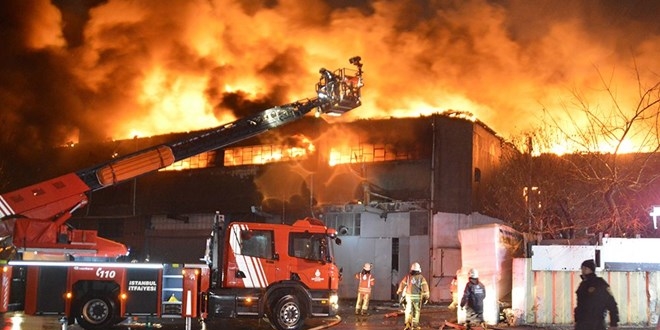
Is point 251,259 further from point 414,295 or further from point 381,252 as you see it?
point 381,252

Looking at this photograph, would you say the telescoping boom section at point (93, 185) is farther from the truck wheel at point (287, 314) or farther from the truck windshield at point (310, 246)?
the truck wheel at point (287, 314)

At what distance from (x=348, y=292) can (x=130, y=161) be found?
13.2 meters

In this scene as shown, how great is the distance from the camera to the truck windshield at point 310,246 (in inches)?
553

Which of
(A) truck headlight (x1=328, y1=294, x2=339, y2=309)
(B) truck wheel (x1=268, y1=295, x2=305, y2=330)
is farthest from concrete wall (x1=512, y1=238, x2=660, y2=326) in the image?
(B) truck wheel (x1=268, y1=295, x2=305, y2=330)

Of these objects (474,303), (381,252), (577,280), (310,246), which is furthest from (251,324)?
(381,252)

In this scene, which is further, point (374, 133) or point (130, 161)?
point (374, 133)

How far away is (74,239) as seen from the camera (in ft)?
45.5

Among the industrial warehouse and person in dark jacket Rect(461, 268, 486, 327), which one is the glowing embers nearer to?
the industrial warehouse

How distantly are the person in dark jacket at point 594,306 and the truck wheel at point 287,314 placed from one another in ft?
24.4

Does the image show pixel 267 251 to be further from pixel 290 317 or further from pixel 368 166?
pixel 368 166

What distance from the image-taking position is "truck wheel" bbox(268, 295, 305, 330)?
44.3ft

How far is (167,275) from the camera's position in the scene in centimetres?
1385

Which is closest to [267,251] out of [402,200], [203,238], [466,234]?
[466,234]

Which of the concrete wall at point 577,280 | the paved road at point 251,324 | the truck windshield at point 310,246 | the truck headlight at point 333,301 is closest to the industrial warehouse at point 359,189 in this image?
the paved road at point 251,324
